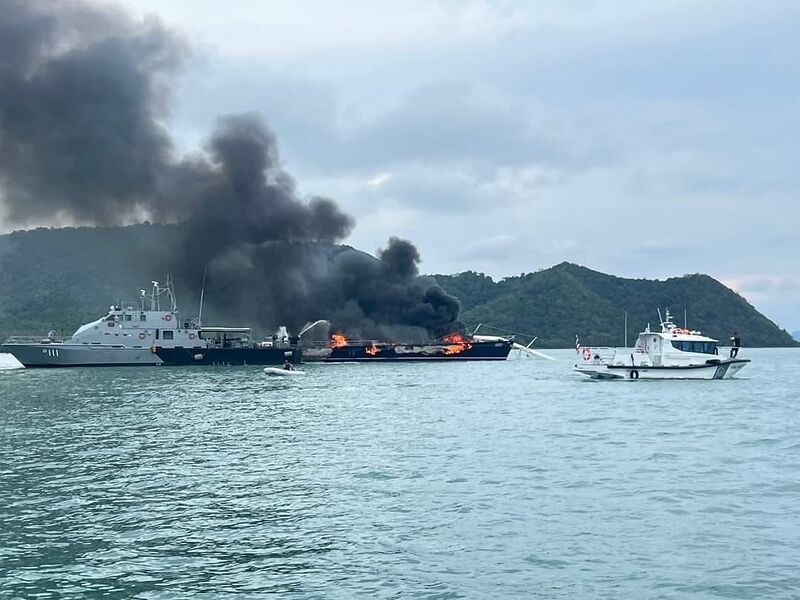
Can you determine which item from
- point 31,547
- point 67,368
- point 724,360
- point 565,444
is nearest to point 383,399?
point 565,444

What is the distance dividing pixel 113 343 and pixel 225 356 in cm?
2048

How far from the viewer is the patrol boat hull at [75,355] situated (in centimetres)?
12900

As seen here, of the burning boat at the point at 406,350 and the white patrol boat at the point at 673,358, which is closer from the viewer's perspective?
the white patrol boat at the point at 673,358

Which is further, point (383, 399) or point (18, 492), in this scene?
point (383, 399)

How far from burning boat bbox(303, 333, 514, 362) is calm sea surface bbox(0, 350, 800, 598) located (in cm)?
11367

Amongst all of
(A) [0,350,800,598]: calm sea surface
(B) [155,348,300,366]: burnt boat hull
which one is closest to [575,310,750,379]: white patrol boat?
(A) [0,350,800,598]: calm sea surface

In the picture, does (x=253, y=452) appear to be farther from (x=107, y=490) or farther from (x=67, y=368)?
(x=67, y=368)

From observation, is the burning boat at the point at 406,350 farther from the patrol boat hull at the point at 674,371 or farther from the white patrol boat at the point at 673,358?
the white patrol boat at the point at 673,358

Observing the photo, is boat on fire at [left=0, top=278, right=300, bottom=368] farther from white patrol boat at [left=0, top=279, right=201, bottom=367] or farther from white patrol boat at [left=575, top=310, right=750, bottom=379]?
white patrol boat at [left=575, top=310, right=750, bottom=379]

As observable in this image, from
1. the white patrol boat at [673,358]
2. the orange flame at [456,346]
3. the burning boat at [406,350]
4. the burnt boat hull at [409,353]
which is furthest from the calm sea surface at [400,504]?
the orange flame at [456,346]

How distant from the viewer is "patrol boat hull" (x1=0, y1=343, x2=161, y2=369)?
423 feet

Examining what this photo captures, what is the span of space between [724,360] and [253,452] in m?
68.3

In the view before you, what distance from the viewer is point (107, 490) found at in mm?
30234

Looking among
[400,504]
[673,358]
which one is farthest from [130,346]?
[400,504]
